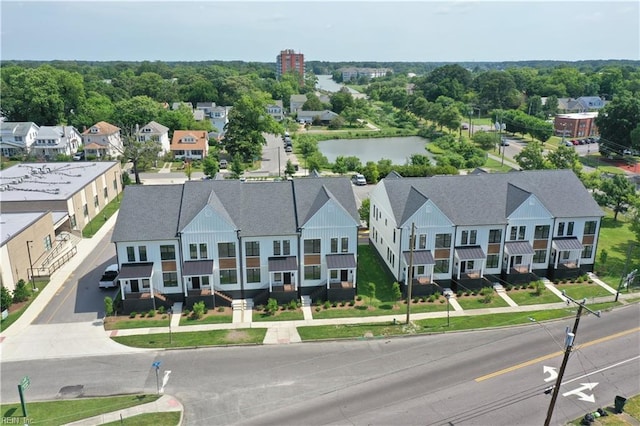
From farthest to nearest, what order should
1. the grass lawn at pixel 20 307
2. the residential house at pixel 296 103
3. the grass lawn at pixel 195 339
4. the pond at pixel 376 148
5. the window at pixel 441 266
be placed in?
the residential house at pixel 296 103 < the pond at pixel 376 148 < the window at pixel 441 266 < the grass lawn at pixel 20 307 < the grass lawn at pixel 195 339

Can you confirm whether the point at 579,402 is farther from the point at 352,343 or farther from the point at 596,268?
the point at 596,268

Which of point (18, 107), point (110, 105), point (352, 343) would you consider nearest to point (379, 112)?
point (110, 105)

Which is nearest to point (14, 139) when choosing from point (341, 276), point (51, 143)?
point (51, 143)

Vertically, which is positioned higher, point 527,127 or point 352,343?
point 527,127

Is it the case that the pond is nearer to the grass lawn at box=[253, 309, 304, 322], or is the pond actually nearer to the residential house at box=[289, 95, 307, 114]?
the residential house at box=[289, 95, 307, 114]

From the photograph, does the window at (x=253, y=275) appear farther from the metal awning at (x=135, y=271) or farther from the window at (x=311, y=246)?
the metal awning at (x=135, y=271)

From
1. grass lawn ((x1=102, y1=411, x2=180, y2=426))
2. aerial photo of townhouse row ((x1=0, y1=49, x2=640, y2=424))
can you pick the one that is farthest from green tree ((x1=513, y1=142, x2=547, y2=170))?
grass lawn ((x1=102, y1=411, x2=180, y2=426))

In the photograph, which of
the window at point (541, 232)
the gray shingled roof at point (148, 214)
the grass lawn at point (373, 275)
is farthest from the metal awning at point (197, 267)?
the window at point (541, 232)
